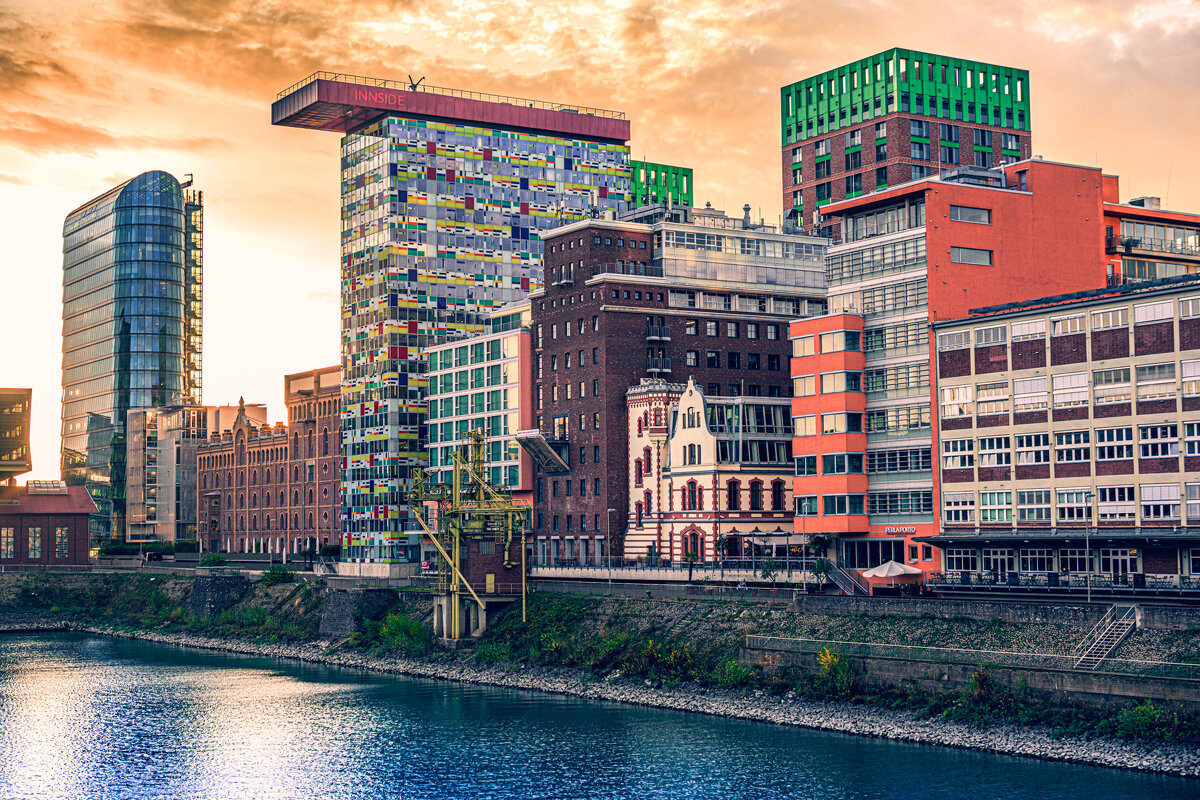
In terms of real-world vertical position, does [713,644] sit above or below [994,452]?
below

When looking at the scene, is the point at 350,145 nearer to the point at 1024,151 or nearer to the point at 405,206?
the point at 405,206

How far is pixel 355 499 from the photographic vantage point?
194500mm

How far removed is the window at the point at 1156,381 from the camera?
93312 millimetres

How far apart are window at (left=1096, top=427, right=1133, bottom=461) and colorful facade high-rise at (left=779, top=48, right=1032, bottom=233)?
9090cm

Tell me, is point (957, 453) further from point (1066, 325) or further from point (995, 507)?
point (1066, 325)

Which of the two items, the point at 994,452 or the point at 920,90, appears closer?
the point at 994,452

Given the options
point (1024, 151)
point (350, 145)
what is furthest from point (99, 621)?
point (1024, 151)

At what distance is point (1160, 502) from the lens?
9400 cm

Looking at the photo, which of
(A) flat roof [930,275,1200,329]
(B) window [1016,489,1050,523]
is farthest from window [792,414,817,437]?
(B) window [1016,489,1050,523]

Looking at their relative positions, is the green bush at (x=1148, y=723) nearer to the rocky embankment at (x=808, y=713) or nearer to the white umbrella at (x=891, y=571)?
the rocky embankment at (x=808, y=713)

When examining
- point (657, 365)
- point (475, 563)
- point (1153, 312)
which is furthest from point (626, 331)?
point (1153, 312)

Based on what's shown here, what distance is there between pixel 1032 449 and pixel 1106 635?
24656mm

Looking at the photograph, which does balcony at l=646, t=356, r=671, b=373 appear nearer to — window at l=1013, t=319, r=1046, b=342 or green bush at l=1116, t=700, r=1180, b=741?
window at l=1013, t=319, r=1046, b=342

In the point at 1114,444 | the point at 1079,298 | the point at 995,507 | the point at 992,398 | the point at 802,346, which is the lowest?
the point at 995,507
